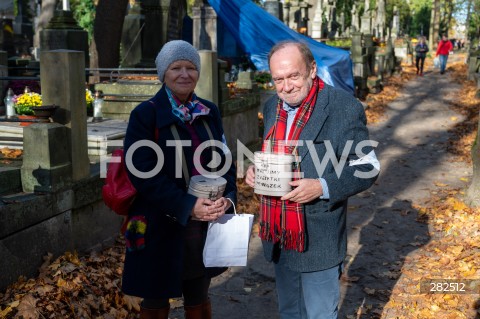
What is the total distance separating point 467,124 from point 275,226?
13.3m

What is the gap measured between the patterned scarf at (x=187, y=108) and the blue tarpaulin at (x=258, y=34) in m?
12.2

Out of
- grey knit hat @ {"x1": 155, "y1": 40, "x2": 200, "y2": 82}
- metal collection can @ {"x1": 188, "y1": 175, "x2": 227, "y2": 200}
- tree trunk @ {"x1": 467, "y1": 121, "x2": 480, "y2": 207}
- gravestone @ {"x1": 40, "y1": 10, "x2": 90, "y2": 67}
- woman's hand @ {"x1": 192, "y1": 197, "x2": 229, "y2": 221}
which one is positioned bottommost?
tree trunk @ {"x1": 467, "y1": 121, "x2": 480, "y2": 207}

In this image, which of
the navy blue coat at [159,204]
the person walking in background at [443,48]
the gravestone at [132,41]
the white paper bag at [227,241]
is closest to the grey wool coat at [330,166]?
the white paper bag at [227,241]

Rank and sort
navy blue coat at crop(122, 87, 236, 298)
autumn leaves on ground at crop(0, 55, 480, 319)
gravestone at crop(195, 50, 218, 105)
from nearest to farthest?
navy blue coat at crop(122, 87, 236, 298)
autumn leaves on ground at crop(0, 55, 480, 319)
gravestone at crop(195, 50, 218, 105)

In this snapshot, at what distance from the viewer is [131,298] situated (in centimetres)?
517

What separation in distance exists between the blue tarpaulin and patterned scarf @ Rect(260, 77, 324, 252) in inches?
490

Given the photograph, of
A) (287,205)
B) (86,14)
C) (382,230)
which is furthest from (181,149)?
(86,14)

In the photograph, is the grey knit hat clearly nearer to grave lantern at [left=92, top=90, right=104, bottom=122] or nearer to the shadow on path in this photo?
the shadow on path

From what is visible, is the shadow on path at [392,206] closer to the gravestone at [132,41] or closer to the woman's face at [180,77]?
the woman's face at [180,77]

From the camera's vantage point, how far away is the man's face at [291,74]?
296 centimetres

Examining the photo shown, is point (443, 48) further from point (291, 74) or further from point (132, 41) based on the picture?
point (291, 74)

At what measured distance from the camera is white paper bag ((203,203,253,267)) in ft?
10.8

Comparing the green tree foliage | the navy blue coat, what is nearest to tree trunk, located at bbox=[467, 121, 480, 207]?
the navy blue coat

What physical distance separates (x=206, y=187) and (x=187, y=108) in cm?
49
